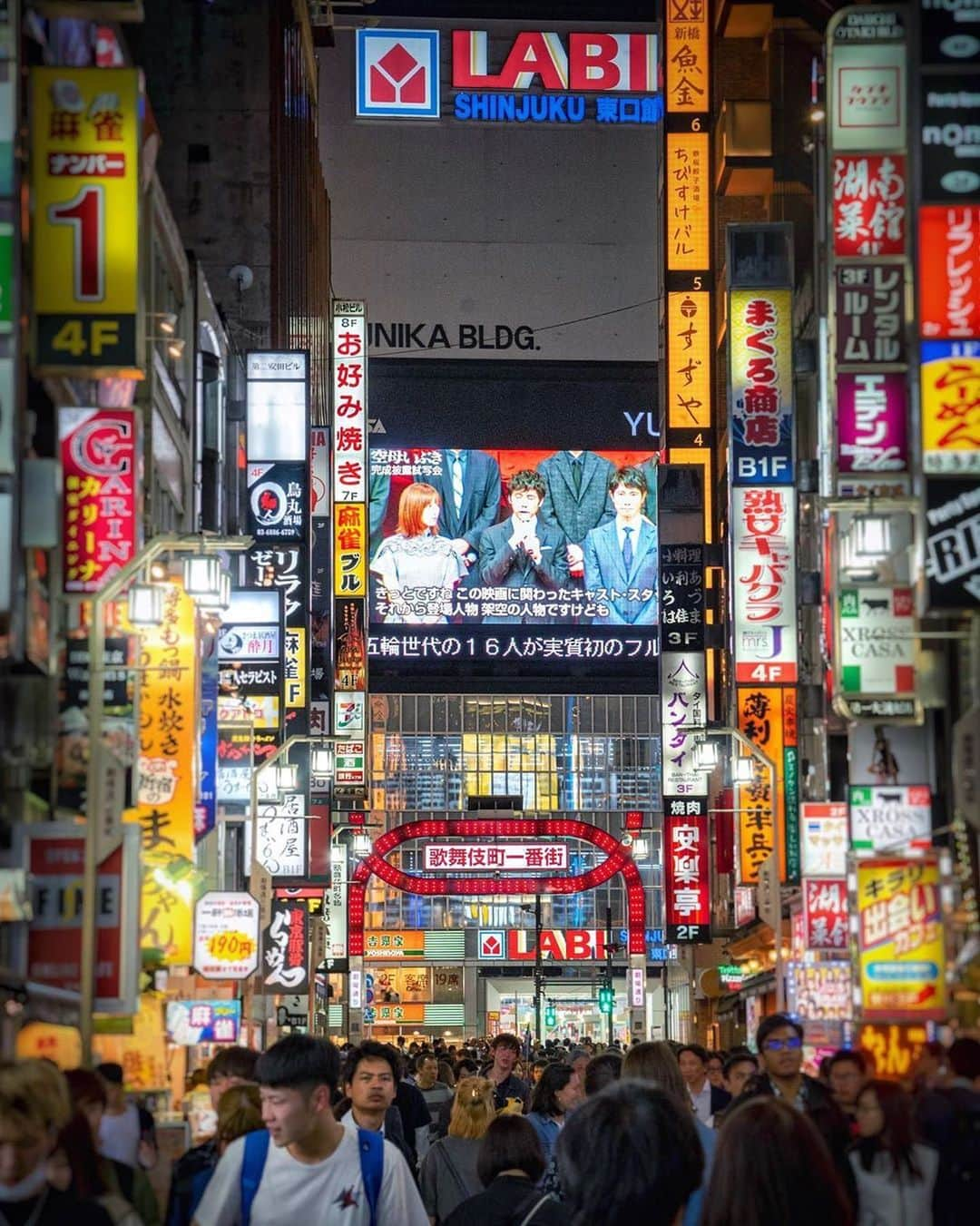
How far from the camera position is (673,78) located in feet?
129

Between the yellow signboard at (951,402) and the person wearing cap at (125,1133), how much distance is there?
6.38 meters

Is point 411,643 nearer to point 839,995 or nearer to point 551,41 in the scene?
point 551,41

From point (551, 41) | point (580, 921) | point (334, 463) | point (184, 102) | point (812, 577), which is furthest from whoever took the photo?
point (580, 921)

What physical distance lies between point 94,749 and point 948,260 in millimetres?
7023

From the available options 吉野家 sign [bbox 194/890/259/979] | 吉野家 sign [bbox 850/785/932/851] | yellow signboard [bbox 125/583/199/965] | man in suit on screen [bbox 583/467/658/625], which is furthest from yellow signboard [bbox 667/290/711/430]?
man in suit on screen [bbox 583/467/658/625]

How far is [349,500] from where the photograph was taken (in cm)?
4241

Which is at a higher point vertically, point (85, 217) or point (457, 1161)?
point (85, 217)

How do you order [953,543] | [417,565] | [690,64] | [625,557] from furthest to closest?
[625,557] → [417,565] → [690,64] → [953,543]

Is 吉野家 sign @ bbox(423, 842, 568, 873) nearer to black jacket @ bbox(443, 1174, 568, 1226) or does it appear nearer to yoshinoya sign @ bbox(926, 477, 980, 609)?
yoshinoya sign @ bbox(926, 477, 980, 609)

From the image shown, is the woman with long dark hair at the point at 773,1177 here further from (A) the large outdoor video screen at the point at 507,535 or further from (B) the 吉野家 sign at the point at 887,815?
(A) the large outdoor video screen at the point at 507,535

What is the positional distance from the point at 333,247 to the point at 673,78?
40.5 metres

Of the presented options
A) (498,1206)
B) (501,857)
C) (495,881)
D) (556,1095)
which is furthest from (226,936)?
(501,857)

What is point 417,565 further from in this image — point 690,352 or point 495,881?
point 690,352

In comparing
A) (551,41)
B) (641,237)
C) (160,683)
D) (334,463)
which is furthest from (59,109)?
(641,237)
